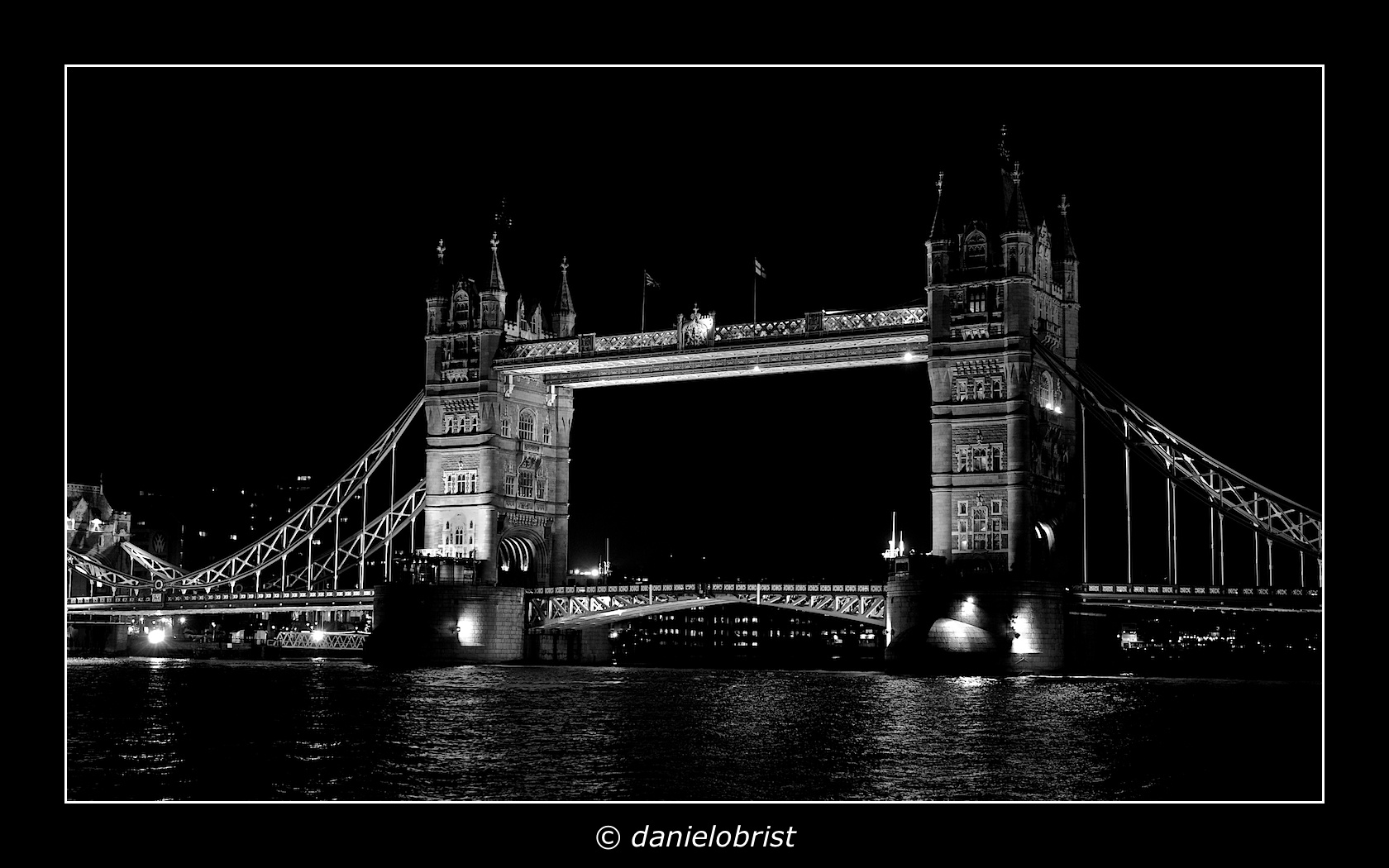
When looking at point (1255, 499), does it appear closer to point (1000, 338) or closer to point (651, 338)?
point (1000, 338)

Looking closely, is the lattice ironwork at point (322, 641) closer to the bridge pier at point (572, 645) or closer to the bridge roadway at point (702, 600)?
the bridge roadway at point (702, 600)

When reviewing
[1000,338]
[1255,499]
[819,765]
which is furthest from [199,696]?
[1255,499]

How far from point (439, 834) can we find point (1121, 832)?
613 cm

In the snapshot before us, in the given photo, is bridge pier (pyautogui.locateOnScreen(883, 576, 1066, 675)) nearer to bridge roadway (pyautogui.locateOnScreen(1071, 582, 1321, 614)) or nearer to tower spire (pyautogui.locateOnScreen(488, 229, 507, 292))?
bridge roadway (pyautogui.locateOnScreen(1071, 582, 1321, 614))

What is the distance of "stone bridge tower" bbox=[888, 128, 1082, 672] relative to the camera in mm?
63219

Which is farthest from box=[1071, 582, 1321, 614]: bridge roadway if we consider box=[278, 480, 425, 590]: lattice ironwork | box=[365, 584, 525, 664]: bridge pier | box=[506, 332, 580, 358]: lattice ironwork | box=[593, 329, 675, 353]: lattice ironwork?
box=[278, 480, 425, 590]: lattice ironwork

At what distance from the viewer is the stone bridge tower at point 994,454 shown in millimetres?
63219

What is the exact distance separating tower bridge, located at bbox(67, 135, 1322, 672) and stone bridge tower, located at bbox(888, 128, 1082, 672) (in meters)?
0.09

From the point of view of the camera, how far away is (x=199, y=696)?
51.1 m

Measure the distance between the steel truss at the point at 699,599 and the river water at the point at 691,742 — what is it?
1009 centimetres

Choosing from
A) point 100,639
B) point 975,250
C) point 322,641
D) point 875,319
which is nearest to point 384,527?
point 875,319

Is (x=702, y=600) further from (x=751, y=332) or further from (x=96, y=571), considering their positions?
(x=96, y=571)

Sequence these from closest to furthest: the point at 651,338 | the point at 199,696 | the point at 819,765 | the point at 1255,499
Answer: the point at 819,765 < the point at 199,696 < the point at 1255,499 < the point at 651,338

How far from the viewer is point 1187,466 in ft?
207
